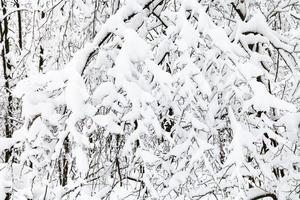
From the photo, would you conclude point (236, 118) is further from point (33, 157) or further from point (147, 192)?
point (33, 157)

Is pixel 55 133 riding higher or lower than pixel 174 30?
lower

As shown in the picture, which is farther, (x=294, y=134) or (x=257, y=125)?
(x=294, y=134)

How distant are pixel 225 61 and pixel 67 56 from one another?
1404 mm

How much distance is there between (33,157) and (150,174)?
625 mm

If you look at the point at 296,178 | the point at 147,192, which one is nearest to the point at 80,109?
the point at 147,192

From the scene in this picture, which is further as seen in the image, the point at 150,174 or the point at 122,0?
the point at 122,0

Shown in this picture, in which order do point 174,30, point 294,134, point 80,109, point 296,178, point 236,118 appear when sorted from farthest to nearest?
point 296,178
point 294,134
point 236,118
point 174,30
point 80,109

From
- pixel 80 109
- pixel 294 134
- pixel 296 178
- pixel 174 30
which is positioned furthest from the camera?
pixel 296 178

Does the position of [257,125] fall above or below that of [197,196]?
above

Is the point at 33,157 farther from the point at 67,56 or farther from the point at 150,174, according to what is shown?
the point at 67,56

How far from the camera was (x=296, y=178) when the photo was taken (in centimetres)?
308

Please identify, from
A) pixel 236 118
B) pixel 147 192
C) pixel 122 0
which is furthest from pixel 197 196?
pixel 122 0

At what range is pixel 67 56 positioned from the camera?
3.27 m

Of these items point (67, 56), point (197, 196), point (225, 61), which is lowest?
point (197, 196)
